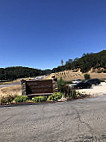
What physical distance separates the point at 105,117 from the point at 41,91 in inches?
258

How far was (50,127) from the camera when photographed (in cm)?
370

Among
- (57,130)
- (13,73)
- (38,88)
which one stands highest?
(13,73)

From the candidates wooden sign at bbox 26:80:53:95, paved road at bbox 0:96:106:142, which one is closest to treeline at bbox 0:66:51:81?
wooden sign at bbox 26:80:53:95

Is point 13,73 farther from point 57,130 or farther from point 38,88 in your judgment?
point 57,130

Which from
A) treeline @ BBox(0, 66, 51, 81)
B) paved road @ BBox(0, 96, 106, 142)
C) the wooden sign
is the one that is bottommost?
→ paved road @ BBox(0, 96, 106, 142)

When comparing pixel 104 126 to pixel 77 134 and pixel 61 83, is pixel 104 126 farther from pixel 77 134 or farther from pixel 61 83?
pixel 61 83

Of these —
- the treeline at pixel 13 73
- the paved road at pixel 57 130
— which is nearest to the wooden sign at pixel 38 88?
the paved road at pixel 57 130

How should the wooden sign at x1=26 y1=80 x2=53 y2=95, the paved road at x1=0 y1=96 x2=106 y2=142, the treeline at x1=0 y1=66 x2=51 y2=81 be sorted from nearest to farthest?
1. the paved road at x1=0 y1=96 x2=106 y2=142
2. the wooden sign at x1=26 y1=80 x2=53 y2=95
3. the treeline at x1=0 y1=66 x2=51 y2=81

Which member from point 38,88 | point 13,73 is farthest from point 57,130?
point 13,73

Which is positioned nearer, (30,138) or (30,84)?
(30,138)

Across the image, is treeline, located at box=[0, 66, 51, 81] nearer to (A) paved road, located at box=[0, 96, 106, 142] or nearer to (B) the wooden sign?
(B) the wooden sign

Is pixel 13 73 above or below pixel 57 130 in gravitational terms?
above

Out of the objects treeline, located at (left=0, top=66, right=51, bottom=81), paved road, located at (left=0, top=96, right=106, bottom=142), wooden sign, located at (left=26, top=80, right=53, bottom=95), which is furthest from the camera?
treeline, located at (left=0, top=66, right=51, bottom=81)

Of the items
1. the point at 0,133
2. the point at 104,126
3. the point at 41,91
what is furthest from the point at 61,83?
the point at 0,133
